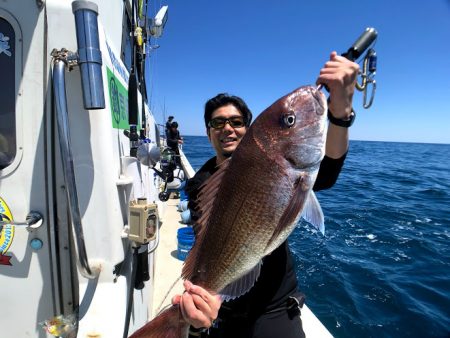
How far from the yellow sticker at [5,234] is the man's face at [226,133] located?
1.32m

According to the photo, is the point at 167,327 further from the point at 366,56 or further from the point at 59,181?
the point at 366,56

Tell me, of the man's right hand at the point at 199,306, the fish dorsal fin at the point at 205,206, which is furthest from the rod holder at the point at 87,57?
the man's right hand at the point at 199,306

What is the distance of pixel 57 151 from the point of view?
179 centimetres

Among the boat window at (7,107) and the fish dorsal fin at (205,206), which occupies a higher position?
the boat window at (7,107)

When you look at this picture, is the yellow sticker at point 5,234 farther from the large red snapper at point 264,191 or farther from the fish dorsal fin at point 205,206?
the fish dorsal fin at point 205,206

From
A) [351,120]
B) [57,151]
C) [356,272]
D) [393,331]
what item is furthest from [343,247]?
[57,151]

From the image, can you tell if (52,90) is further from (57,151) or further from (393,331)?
(393,331)

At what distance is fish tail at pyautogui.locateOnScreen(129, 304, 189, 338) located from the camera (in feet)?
4.83

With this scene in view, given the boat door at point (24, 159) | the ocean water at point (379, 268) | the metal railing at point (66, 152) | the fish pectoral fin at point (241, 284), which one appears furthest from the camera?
the ocean water at point (379, 268)

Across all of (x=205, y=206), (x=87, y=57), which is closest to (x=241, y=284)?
(x=205, y=206)

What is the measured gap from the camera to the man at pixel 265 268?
1414 millimetres

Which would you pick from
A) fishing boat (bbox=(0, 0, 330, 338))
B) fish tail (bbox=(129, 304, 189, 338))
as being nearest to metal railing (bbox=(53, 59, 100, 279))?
fishing boat (bbox=(0, 0, 330, 338))

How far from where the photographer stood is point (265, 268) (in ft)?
6.21

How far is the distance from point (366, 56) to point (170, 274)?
408 centimetres
